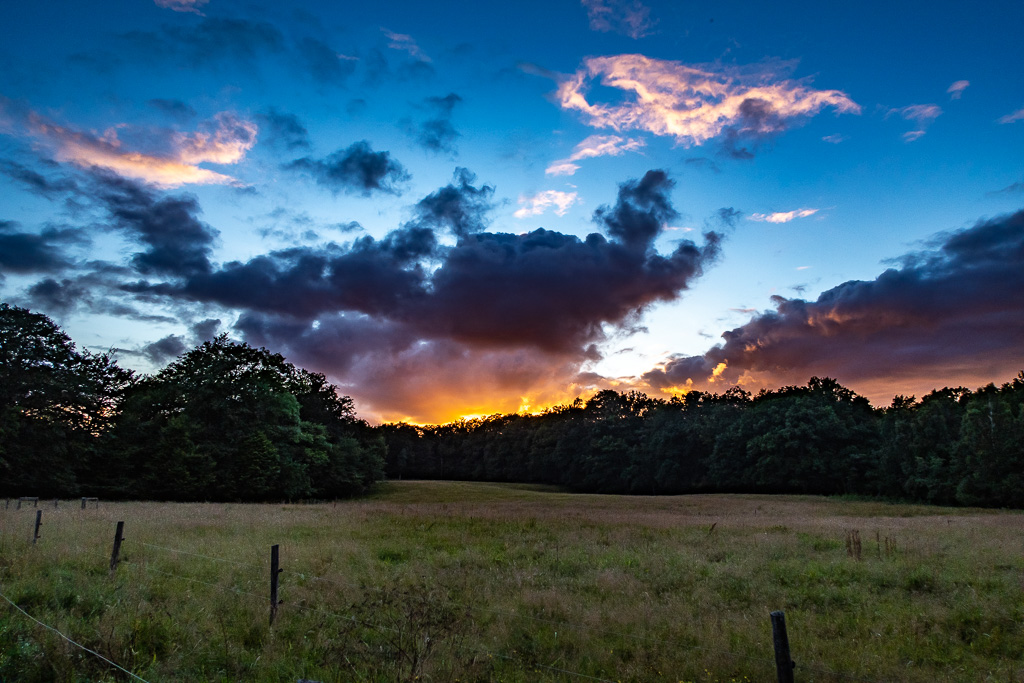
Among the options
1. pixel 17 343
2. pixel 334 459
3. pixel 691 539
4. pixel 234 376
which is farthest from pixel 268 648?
pixel 334 459

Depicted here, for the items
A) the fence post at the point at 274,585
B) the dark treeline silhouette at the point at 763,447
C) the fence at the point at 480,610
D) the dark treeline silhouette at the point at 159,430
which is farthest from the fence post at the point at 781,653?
the dark treeline silhouette at the point at 763,447

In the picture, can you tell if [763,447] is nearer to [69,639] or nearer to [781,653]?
[781,653]

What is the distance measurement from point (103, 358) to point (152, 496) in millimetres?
12313

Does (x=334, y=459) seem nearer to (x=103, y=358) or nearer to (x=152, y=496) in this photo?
(x=152, y=496)

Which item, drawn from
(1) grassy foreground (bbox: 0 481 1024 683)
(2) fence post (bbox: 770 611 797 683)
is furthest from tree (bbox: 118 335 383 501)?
(2) fence post (bbox: 770 611 797 683)

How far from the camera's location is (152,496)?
4859 cm

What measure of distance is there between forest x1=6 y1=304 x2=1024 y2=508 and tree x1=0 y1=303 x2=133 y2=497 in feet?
0.33

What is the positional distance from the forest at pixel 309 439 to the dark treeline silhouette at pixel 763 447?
208mm

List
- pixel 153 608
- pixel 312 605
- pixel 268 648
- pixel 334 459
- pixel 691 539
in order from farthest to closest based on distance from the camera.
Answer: pixel 334 459
pixel 691 539
pixel 312 605
pixel 153 608
pixel 268 648

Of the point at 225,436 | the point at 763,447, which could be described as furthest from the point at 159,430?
the point at 763,447

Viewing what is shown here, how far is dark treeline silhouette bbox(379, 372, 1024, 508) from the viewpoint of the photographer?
5250cm

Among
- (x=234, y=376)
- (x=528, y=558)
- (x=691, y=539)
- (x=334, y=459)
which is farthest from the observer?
(x=334, y=459)

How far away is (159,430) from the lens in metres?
50.3

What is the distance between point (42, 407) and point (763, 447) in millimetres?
73382
